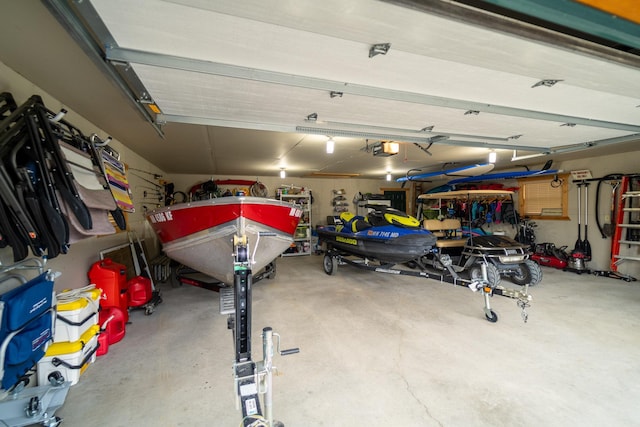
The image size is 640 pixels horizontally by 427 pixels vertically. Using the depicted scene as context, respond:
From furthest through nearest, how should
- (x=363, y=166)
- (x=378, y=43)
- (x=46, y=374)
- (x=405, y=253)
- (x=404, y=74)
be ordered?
(x=363, y=166) < (x=405, y=253) < (x=46, y=374) < (x=404, y=74) < (x=378, y=43)

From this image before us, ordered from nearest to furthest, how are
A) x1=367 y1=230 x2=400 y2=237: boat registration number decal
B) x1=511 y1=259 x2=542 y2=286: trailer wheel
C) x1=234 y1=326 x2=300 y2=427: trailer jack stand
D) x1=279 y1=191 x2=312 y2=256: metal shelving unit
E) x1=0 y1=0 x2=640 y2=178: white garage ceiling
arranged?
x1=0 y1=0 x2=640 y2=178: white garage ceiling < x1=234 y1=326 x2=300 y2=427: trailer jack stand < x1=367 y1=230 x2=400 y2=237: boat registration number decal < x1=511 y1=259 x2=542 y2=286: trailer wheel < x1=279 y1=191 x2=312 y2=256: metal shelving unit

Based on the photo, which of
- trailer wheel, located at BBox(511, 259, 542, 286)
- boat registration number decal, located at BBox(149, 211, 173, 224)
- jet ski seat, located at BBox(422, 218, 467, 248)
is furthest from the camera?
jet ski seat, located at BBox(422, 218, 467, 248)

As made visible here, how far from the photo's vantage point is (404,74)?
1.67 meters

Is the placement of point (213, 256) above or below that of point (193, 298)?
above

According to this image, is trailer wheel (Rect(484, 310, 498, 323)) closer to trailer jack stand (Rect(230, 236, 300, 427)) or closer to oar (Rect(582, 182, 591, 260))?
trailer jack stand (Rect(230, 236, 300, 427))

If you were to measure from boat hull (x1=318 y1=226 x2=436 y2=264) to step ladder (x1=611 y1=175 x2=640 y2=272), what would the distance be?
4.28 metres

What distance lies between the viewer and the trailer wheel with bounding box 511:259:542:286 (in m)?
4.48

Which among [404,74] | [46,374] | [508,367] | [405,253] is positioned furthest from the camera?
[405,253]

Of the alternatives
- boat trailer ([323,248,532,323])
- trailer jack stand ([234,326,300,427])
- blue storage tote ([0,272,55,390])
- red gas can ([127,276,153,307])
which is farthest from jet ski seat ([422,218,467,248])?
blue storage tote ([0,272,55,390])

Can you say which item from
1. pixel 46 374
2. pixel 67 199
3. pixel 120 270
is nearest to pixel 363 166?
pixel 120 270

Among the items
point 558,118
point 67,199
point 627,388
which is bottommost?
point 627,388

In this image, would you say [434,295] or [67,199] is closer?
[67,199]

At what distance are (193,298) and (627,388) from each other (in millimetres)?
5036

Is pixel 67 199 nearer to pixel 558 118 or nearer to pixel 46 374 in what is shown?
pixel 46 374
